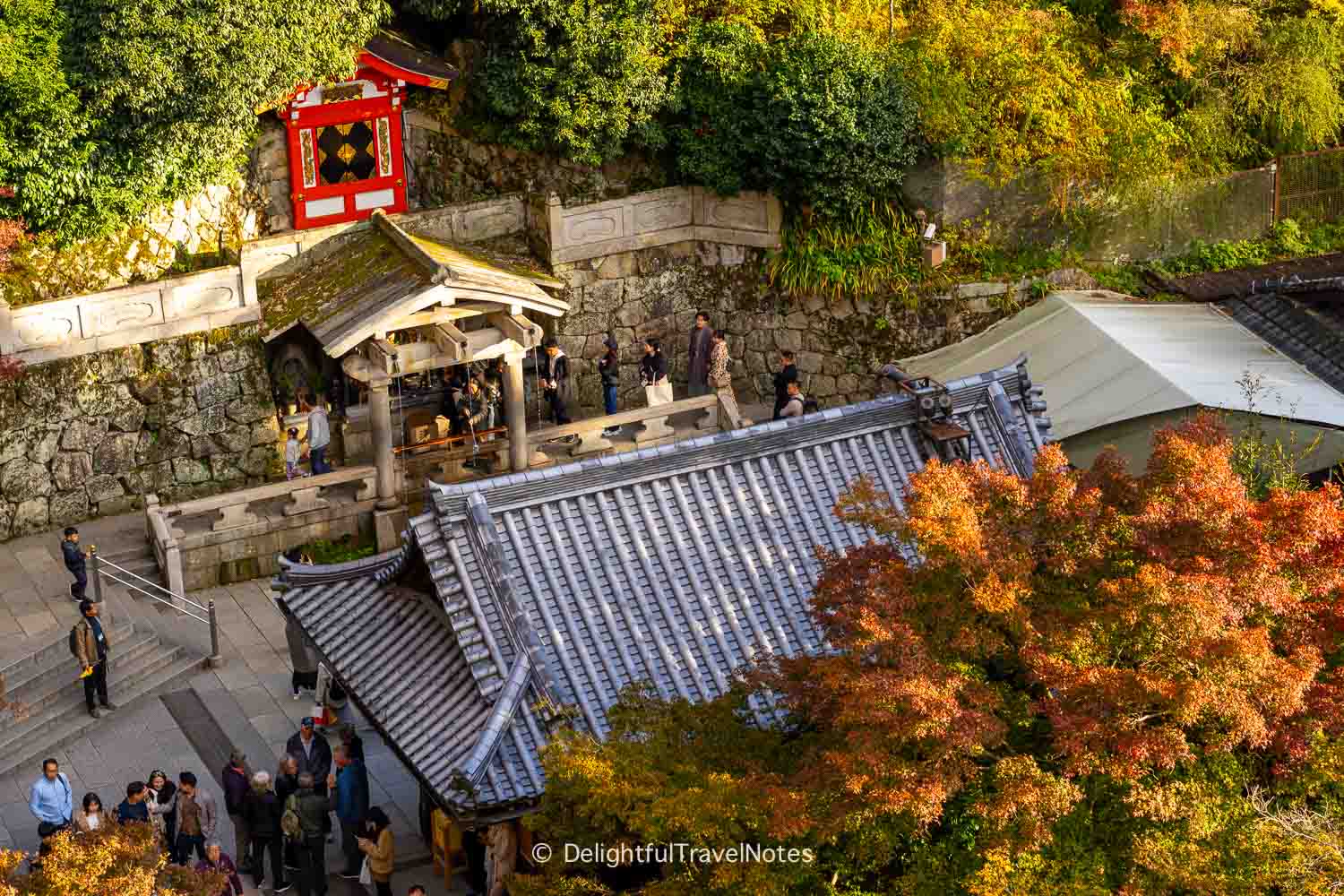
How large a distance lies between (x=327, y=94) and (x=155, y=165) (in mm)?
4130

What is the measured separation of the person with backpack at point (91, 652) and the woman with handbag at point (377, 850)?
5.91 metres

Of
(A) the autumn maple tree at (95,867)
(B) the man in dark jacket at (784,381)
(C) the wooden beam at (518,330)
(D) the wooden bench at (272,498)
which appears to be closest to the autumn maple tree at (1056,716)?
(A) the autumn maple tree at (95,867)

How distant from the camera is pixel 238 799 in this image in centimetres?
2436

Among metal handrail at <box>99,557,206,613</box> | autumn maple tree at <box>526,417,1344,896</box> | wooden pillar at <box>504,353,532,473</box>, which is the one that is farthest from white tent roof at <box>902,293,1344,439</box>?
metal handrail at <box>99,557,206,613</box>

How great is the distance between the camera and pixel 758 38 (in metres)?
37.0

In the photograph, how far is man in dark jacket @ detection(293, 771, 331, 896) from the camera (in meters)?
24.0

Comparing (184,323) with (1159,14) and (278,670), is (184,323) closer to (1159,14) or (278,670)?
(278,670)

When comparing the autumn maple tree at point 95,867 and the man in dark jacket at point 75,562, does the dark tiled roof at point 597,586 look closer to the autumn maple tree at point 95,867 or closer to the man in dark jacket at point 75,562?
the autumn maple tree at point 95,867

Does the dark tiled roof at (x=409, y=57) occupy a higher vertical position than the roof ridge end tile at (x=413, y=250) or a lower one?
higher

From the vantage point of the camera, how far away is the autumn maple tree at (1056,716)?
16828 millimetres

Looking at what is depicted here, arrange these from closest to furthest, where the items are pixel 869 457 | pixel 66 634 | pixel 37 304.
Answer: pixel 869 457
pixel 66 634
pixel 37 304

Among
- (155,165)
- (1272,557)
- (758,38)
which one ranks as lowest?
(1272,557)

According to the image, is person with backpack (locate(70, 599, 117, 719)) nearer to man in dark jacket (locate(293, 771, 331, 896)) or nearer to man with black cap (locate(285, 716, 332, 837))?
man with black cap (locate(285, 716, 332, 837))

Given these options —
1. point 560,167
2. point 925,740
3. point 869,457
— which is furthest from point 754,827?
point 560,167
